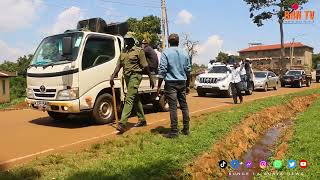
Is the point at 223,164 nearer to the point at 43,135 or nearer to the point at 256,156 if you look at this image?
the point at 256,156

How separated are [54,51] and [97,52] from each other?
107 centimetres

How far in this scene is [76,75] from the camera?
9516 millimetres

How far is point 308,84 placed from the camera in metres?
35.0

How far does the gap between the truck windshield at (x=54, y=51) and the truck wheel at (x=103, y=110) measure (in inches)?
52.8

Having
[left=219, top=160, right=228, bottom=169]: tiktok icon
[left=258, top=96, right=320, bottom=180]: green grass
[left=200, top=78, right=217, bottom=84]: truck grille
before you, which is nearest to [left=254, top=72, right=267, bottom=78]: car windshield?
[left=200, top=78, right=217, bottom=84]: truck grille

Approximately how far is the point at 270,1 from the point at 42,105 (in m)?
42.8

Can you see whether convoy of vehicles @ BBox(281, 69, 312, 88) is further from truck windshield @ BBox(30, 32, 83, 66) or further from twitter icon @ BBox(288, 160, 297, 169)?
twitter icon @ BBox(288, 160, 297, 169)

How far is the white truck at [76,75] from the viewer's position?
9.53 metres

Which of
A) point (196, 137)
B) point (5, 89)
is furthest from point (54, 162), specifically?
point (5, 89)

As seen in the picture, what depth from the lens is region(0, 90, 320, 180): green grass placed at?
18.7 feet

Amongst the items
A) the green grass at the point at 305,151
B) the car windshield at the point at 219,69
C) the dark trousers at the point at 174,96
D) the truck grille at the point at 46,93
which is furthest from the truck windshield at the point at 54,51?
the car windshield at the point at 219,69

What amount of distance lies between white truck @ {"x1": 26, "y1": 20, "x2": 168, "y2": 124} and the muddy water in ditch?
3772 millimetres

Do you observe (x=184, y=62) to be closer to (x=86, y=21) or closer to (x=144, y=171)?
(x=144, y=171)

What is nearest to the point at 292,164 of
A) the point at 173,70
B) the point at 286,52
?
the point at 173,70
